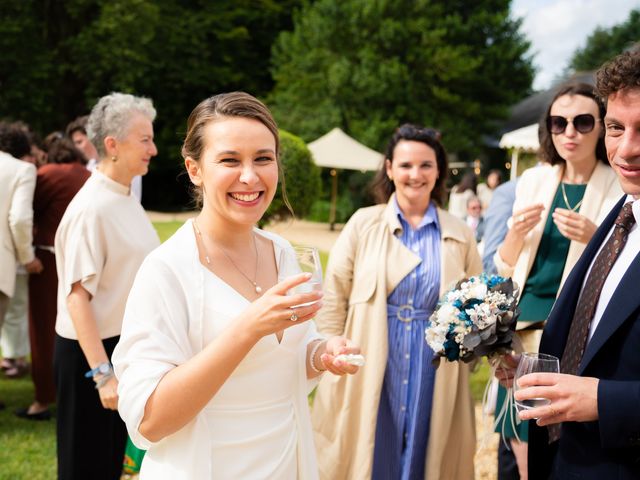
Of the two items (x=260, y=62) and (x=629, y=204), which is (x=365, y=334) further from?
(x=260, y=62)

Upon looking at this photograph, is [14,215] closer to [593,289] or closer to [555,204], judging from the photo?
[555,204]

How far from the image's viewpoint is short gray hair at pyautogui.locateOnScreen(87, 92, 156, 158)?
391cm

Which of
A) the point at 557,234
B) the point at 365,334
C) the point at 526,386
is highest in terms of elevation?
the point at 557,234

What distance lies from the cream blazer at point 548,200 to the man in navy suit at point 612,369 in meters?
1.43

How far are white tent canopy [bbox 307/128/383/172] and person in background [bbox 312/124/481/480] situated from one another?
2069cm

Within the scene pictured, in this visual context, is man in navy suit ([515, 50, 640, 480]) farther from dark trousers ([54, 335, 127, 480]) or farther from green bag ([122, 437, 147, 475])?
green bag ([122, 437, 147, 475])

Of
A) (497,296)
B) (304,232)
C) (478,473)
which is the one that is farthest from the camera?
(304,232)

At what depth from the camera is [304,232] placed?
23750mm

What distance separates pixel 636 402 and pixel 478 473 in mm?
3633

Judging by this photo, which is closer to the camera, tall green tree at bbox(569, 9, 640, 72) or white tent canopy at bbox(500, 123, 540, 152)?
white tent canopy at bbox(500, 123, 540, 152)

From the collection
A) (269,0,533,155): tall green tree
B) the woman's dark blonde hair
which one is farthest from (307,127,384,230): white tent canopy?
the woman's dark blonde hair

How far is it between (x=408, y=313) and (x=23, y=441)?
388 cm

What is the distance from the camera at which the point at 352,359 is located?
2.12 meters

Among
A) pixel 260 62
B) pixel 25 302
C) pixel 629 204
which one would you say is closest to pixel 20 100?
pixel 260 62
